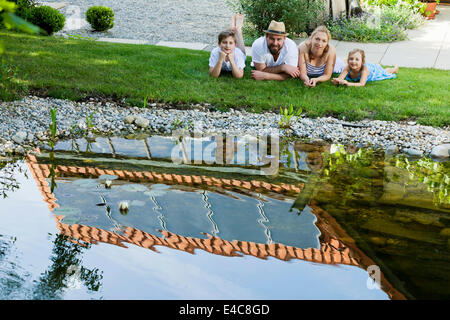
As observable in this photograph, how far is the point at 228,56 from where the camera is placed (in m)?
7.35

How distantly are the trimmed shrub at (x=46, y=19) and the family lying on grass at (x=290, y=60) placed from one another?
12.2ft

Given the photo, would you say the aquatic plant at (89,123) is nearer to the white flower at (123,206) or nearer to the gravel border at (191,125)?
the gravel border at (191,125)

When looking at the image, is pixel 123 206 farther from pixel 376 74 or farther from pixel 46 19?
pixel 46 19

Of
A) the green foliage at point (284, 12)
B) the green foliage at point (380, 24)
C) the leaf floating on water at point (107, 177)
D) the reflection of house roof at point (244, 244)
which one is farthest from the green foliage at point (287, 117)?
the green foliage at point (380, 24)

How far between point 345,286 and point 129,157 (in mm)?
2628

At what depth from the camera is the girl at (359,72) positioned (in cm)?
730

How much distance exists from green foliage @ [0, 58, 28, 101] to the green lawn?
0.48 ft

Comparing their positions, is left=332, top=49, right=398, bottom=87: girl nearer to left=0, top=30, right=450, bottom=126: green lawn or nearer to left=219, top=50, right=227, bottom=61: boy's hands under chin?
left=0, top=30, right=450, bottom=126: green lawn

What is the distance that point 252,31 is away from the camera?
10461 millimetres

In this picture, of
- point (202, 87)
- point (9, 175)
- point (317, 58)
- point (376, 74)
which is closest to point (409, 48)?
point (376, 74)

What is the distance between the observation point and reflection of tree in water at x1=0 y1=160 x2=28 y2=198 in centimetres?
461

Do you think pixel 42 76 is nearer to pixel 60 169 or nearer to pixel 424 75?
pixel 60 169

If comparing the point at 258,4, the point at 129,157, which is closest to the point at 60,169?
the point at 129,157
